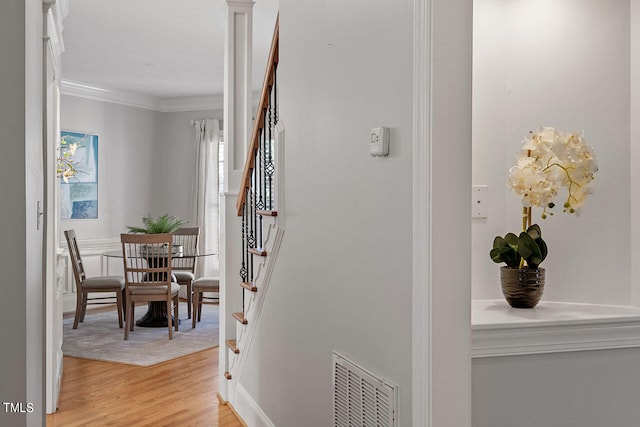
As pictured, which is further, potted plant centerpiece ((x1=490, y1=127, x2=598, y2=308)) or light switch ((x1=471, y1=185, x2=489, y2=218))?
light switch ((x1=471, y1=185, x2=489, y2=218))

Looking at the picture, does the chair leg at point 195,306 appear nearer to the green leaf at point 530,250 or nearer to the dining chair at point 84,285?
the dining chair at point 84,285

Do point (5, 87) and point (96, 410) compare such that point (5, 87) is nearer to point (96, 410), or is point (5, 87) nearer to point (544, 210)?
point (544, 210)

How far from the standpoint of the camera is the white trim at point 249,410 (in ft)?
10.8

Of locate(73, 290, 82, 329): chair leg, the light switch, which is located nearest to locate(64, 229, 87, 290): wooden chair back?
locate(73, 290, 82, 329): chair leg

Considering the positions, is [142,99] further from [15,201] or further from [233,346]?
[15,201]

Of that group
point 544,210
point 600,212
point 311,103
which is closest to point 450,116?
point 544,210

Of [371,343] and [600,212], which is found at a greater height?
[600,212]

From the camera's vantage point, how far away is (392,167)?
186 cm

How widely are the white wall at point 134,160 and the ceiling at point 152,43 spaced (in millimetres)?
436

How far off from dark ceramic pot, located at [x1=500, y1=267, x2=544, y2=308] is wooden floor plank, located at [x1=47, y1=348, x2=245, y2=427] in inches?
85.7

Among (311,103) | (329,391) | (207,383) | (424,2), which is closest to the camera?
(424,2)

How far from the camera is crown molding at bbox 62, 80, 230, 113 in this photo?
7.75m

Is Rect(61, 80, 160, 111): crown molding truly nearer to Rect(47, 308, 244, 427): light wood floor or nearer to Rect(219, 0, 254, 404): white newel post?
Rect(47, 308, 244, 427): light wood floor

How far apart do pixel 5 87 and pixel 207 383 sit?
321cm
